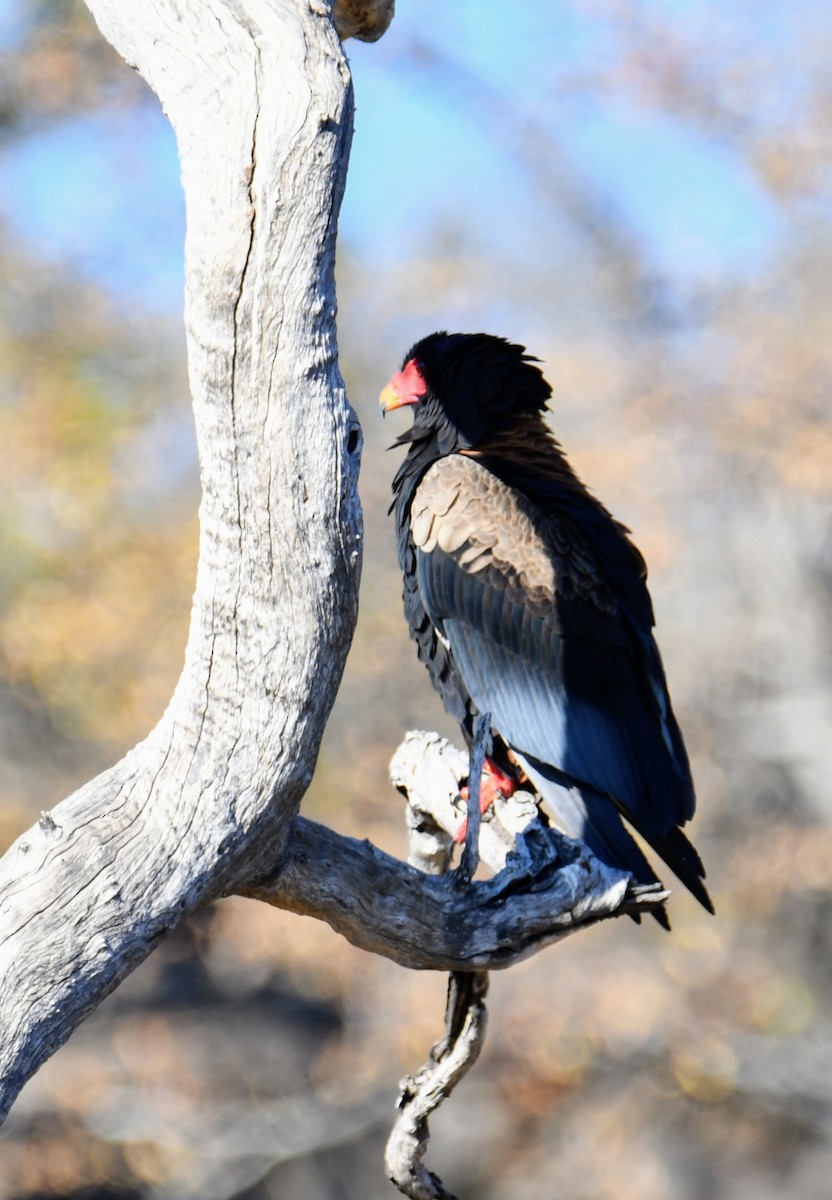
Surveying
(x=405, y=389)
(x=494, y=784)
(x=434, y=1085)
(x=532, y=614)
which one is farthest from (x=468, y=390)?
(x=434, y=1085)

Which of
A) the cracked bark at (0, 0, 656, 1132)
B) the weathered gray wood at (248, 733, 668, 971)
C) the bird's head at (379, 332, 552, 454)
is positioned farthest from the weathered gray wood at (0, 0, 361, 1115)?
the bird's head at (379, 332, 552, 454)

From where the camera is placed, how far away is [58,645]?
9102 millimetres

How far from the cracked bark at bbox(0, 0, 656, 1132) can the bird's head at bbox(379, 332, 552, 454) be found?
2.10 meters

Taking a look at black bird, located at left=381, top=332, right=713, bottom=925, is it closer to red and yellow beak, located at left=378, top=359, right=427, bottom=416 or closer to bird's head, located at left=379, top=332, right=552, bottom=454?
bird's head, located at left=379, top=332, right=552, bottom=454

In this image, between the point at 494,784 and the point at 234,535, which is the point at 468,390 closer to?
the point at 494,784

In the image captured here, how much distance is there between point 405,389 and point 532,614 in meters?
0.87

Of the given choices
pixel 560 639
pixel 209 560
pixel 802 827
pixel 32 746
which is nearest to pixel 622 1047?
pixel 802 827

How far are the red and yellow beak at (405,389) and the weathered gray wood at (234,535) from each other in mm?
2153

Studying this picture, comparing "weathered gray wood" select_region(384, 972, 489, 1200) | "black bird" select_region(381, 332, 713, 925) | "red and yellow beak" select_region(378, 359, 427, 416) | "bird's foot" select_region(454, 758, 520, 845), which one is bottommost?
"weathered gray wood" select_region(384, 972, 489, 1200)

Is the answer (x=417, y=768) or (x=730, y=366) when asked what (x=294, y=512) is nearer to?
(x=417, y=768)

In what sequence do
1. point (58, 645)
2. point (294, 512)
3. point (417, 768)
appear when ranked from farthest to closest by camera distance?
1. point (58, 645)
2. point (417, 768)
3. point (294, 512)

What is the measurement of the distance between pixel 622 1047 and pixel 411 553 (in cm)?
571

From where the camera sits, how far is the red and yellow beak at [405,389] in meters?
4.27

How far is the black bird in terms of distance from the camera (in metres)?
3.90
